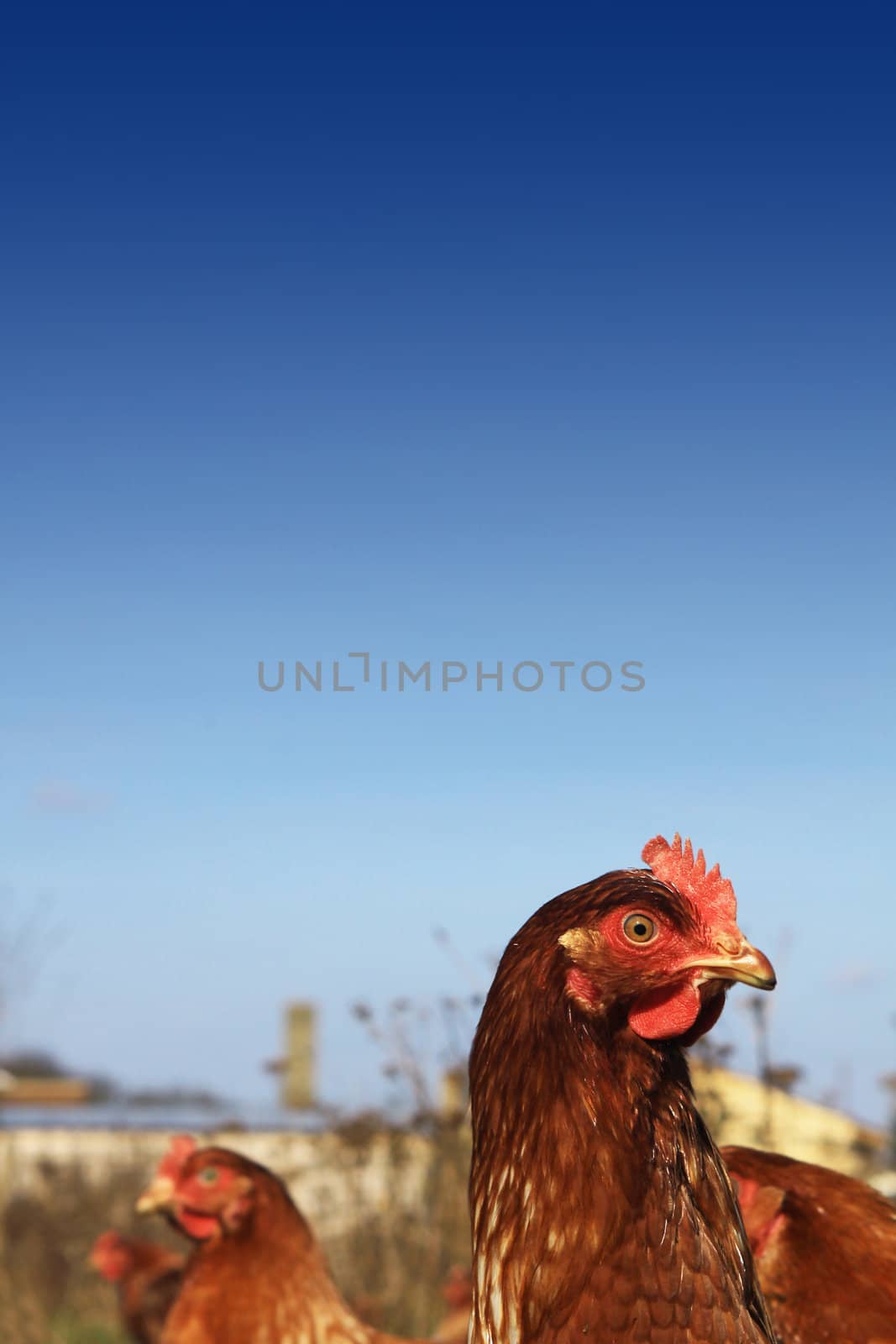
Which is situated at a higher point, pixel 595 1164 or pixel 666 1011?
pixel 666 1011

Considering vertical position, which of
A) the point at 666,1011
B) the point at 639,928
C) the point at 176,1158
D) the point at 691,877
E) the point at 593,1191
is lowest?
the point at 176,1158

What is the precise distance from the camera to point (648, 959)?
2297mm

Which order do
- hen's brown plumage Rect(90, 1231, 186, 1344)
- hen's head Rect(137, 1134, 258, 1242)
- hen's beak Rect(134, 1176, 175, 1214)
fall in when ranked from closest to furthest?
hen's head Rect(137, 1134, 258, 1242), hen's beak Rect(134, 1176, 175, 1214), hen's brown plumage Rect(90, 1231, 186, 1344)

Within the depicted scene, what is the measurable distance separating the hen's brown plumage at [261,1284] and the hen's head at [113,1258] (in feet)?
11.5

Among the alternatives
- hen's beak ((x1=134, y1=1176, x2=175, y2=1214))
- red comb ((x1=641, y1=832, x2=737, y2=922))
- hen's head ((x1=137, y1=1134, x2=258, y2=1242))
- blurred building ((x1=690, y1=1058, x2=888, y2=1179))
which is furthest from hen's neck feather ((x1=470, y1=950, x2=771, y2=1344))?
blurred building ((x1=690, y1=1058, x2=888, y2=1179))

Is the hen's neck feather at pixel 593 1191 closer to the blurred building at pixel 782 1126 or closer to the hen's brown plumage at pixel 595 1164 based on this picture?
the hen's brown plumage at pixel 595 1164

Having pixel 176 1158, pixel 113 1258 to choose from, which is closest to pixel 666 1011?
pixel 176 1158

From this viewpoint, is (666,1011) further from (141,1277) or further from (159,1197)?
(141,1277)

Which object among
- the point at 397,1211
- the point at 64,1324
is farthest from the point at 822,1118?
the point at 64,1324

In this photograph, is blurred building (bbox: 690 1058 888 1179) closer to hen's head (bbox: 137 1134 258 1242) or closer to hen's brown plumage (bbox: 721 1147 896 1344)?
hen's head (bbox: 137 1134 258 1242)

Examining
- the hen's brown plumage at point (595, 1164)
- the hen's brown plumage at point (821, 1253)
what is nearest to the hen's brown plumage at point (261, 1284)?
the hen's brown plumage at point (821, 1253)

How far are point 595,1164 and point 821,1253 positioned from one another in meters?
0.77

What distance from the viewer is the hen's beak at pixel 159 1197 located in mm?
4469

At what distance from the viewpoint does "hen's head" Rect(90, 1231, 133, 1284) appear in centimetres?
749
